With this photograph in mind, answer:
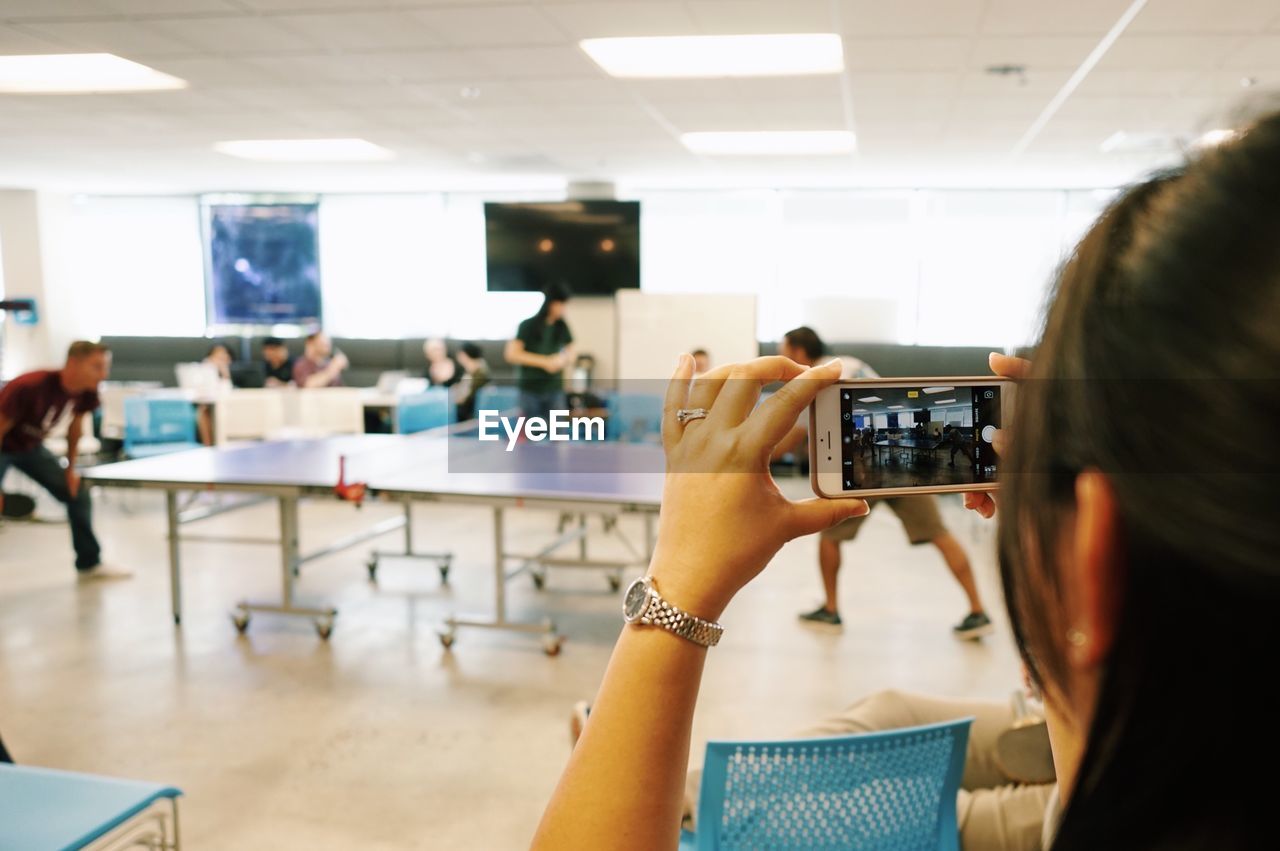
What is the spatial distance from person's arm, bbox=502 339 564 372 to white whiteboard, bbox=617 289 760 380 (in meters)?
2.46

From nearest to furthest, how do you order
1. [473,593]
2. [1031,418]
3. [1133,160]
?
[1031,418]
[473,593]
[1133,160]

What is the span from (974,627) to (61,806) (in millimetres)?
3751

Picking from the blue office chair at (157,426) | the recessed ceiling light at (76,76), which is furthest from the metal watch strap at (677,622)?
the blue office chair at (157,426)

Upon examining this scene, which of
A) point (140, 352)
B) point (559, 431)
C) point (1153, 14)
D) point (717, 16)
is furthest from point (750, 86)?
point (140, 352)

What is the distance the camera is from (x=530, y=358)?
6449mm

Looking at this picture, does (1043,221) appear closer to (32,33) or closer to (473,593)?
(473,593)

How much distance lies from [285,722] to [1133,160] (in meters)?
7.75

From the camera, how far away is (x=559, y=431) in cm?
79

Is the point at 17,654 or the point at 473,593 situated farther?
the point at 473,593

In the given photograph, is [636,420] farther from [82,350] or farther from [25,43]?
[25,43]

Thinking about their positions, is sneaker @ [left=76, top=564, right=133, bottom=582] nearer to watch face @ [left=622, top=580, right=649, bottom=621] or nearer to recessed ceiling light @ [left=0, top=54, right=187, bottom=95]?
recessed ceiling light @ [left=0, top=54, right=187, bottom=95]

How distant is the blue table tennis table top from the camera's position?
3.61 metres

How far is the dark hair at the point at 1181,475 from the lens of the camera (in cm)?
29

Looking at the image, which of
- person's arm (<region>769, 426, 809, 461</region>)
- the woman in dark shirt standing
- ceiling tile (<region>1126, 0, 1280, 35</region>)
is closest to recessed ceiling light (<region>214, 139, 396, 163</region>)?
the woman in dark shirt standing
